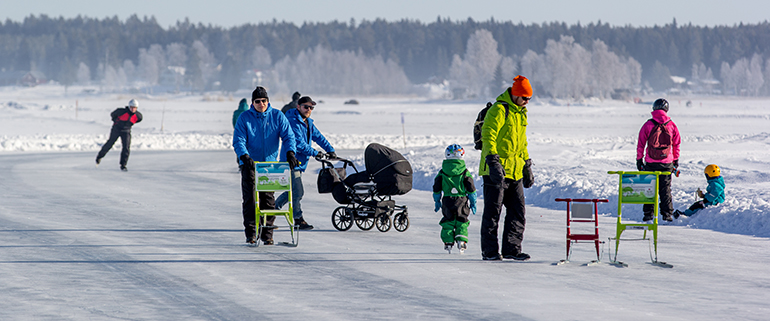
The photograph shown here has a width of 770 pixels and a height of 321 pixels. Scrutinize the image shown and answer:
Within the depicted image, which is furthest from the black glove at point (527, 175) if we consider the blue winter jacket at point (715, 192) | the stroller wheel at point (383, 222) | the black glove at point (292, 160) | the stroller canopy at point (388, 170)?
the blue winter jacket at point (715, 192)

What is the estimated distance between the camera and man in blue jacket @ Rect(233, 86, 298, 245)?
9.23 meters

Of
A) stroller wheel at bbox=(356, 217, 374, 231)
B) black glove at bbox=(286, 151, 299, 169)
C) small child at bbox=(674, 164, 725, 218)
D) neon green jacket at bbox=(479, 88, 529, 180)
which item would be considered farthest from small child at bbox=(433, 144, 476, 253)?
small child at bbox=(674, 164, 725, 218)

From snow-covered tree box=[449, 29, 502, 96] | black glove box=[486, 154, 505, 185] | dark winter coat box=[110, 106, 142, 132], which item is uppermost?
snow-covered tree box=[449, 29, 502, 96]

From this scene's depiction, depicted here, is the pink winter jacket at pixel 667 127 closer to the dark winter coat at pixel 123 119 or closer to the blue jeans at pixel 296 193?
the blue jeans at pixel 296 193

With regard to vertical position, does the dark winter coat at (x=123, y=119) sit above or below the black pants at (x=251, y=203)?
above

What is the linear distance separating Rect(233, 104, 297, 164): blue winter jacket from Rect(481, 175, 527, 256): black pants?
7.89 ft

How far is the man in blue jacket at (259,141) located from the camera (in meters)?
9.23

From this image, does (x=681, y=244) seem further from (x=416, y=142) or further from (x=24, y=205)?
(x=416, y=142)

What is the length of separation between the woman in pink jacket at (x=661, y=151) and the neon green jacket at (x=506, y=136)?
12.5 feet

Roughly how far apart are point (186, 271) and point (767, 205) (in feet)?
25.2

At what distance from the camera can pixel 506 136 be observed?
26.3 ft

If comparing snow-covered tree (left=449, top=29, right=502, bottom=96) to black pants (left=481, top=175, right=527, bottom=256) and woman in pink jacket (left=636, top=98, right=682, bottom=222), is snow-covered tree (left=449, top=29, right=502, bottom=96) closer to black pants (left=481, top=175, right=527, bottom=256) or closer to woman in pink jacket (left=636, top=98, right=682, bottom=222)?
woman in pink jacket (left=636, top=98, right=682, bottom=222)

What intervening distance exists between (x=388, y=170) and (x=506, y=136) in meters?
2.67

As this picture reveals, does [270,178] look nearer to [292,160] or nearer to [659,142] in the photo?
[292,160]
